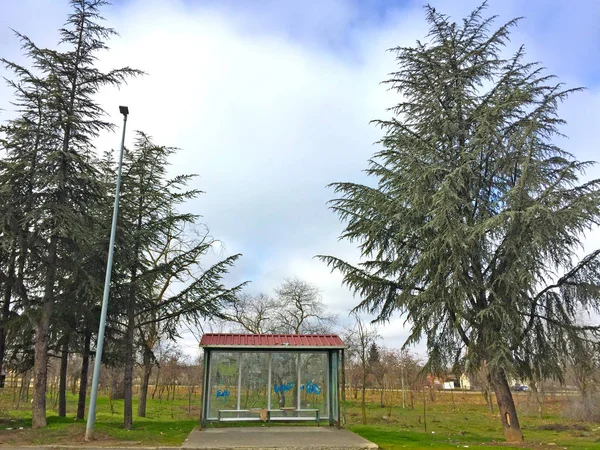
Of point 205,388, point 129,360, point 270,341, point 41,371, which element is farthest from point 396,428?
point 41,371

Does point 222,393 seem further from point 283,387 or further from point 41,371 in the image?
point 41,371

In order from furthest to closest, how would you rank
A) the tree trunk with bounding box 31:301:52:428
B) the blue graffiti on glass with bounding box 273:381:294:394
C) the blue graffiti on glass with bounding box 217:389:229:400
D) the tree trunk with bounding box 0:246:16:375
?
the blue graffiti on glass with bounding box 273:381:294:394, the blue graffiti on glass with bounding box 217:389:229:400, the tree trunk with bounding box 0:246:16:375, the tree trunk with bounding box 31:301:52:428

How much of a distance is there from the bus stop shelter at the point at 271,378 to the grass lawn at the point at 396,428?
4.71 feet

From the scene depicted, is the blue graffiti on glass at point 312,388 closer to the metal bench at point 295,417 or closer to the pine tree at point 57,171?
the metal bench at point 295,417

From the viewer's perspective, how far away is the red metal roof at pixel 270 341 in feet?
48.0

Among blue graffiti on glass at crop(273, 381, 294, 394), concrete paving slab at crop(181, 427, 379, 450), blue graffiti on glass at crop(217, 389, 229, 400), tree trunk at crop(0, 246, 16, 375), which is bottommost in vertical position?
concrete paving slab at crop(181, 427, 379, 450)

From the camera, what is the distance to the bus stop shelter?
14.8m

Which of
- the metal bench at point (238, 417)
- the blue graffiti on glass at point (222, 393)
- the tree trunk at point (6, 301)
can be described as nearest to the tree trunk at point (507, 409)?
the metal bench at point (238, 417)

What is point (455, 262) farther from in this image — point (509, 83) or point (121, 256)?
point (121, 256)

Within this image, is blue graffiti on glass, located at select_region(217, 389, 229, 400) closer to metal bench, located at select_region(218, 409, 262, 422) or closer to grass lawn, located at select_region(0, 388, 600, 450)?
metal bench, located at select_region(218, 409, 262, 422)

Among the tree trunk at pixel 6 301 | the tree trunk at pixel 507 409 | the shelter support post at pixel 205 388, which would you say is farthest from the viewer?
the tree trunk at pixel 6 301

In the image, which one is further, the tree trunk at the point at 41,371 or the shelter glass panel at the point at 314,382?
the shelter glass panel at the point at 314,382

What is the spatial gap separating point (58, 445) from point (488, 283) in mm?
12295

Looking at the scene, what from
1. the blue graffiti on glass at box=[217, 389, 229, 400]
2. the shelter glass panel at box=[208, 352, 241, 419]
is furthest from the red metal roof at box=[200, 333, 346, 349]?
the blue graffiti on glass at box=[217, 389, 229, 400]
